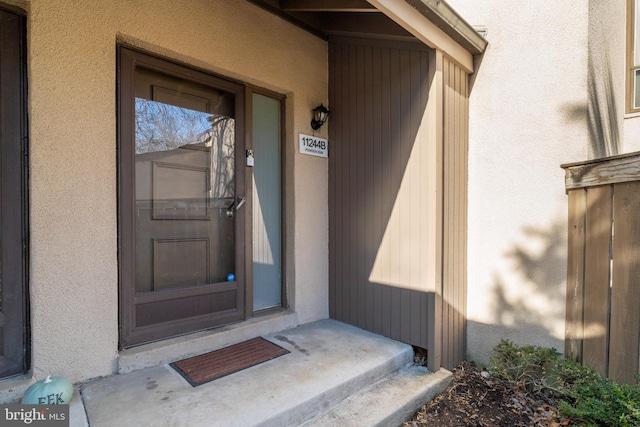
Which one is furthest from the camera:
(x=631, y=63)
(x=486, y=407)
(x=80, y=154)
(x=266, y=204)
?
(x=631, y=63)

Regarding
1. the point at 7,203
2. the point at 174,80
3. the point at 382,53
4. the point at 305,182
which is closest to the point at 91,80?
the point at 174,80

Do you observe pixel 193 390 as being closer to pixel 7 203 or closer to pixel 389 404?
pixel 389 404

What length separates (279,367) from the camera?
2.27m

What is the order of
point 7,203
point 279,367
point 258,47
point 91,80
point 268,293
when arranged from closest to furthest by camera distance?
point 7,203 → point 91,80 → point 279,367 → point 258,47 → point 268,293

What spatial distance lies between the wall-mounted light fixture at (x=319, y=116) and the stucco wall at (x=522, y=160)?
4.36 ft

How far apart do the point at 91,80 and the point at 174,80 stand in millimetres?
606

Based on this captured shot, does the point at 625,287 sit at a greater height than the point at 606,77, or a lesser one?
lesser

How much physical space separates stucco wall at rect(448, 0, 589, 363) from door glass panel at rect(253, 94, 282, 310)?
175cm

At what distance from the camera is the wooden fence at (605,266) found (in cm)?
205

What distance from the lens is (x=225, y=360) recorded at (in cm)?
234

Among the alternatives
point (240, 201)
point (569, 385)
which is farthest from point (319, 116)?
point (569, 385)

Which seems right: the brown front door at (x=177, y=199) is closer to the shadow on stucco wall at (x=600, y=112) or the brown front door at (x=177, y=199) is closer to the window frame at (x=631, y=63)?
the shadow on stucco wall at (x=600, y=112)

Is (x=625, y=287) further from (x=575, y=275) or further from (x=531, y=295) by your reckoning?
(x=531, y=295)

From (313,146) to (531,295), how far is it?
2.23 metres
